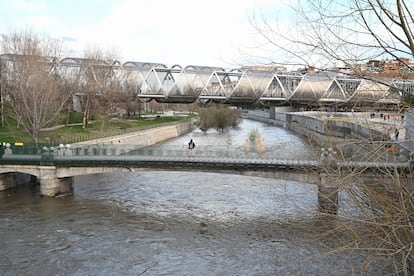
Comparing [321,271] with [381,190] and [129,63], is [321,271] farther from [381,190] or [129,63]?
[129,63]

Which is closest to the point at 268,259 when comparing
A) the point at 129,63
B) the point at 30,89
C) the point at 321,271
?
the point at 321,271

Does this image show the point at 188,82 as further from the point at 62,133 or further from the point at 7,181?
the point at 7,181

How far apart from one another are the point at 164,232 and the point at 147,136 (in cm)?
3270

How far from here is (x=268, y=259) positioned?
15.2 m

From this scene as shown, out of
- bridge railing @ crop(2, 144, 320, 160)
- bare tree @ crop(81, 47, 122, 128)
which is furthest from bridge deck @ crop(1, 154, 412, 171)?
bare tree @ crop(81, 47, 122, 128)

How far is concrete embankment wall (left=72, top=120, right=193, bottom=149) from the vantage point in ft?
128

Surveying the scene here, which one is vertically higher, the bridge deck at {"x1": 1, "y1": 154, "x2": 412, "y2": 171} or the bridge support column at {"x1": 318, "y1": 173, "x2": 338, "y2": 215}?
the bridge support column at {"x1": 318, "y1": 173, "x2": 338, "y2": 215}

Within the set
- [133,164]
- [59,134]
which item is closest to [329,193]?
[133,164]

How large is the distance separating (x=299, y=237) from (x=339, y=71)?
13742mm

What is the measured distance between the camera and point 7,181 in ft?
86.4

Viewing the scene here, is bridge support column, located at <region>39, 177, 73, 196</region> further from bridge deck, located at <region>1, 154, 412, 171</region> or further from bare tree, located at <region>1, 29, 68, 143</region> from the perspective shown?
bare tree, located at <region>1, 29, 68, 143</region>

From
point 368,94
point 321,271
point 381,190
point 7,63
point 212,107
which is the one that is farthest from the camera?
point 212,107

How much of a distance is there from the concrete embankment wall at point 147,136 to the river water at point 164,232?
8850 millimetres

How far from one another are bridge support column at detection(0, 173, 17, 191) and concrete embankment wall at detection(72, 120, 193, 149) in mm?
5309
